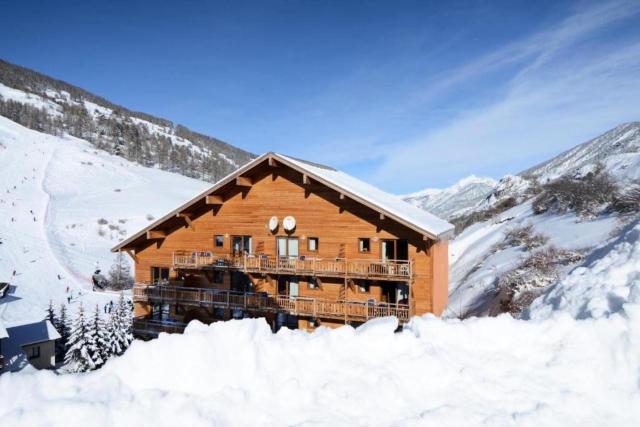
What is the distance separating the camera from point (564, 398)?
4.58m

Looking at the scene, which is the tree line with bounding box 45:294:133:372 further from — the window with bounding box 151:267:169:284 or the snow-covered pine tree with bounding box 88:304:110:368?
the window with bounding box 151:267:169:284

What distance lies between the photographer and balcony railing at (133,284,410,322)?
19.5 meters

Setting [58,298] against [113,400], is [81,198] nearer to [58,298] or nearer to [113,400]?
[58,298]

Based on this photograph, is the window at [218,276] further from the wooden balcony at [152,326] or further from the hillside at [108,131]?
the hillside at [108,131]

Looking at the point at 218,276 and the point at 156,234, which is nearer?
the point at 218,276

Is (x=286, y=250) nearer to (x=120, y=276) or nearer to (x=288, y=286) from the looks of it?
(x=288, y=286)

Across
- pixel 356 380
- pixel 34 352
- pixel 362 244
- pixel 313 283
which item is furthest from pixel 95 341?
pixel 356 380

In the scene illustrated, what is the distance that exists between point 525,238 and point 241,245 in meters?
15.9

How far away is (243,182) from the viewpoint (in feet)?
74.3

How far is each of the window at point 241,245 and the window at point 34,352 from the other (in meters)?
21.2

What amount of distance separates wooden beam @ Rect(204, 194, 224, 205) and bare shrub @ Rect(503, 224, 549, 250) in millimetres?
16354

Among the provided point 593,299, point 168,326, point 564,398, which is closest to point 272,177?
point 168,326

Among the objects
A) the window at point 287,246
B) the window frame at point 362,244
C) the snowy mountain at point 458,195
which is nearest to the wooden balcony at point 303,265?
the window at point 287,246

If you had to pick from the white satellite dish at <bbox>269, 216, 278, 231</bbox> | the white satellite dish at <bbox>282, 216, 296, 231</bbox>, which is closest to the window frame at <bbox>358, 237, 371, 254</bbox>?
the white satellite dish at <bbox>282, 216, 296, 231</bbox>
